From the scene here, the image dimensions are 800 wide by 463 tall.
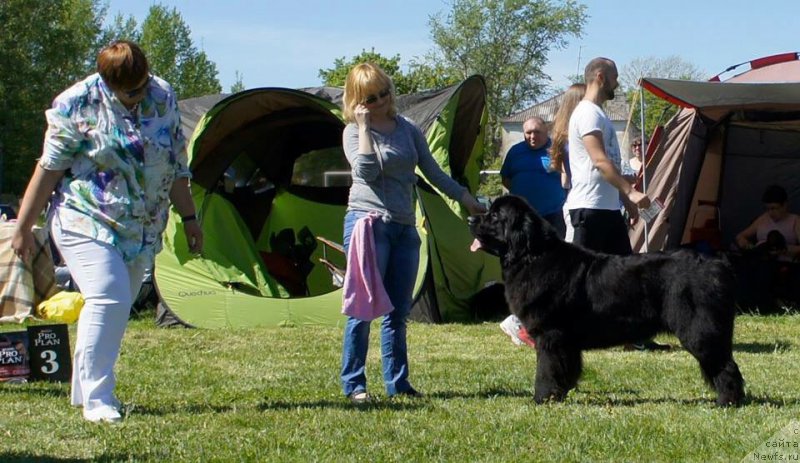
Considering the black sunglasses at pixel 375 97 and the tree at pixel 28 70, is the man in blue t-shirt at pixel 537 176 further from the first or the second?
the tree at pixel 28 70

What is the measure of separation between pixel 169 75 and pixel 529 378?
5239cm

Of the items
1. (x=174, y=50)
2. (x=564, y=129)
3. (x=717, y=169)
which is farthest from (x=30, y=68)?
(x=564, y=129)

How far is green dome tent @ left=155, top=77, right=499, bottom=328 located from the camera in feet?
28.0

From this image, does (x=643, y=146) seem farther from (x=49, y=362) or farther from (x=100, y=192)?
(x=100, y=192)

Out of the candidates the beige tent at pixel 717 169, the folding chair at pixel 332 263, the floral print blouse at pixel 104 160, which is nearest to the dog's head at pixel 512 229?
the floral print blouse at pixel 104 160

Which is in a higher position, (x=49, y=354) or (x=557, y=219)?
(x=557, y=219)

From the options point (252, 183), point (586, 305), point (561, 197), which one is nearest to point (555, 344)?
point (586, 305)

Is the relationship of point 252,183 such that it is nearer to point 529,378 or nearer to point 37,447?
point 529,378

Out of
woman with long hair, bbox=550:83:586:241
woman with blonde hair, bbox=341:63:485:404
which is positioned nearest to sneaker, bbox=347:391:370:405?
woman with blonde hair, bbox=341:63:485:404

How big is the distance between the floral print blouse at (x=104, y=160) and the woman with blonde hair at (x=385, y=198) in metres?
0.88

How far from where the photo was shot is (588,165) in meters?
5.46

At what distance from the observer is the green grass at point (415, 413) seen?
12.1 feet

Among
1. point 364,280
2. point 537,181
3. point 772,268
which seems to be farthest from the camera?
point 772,268

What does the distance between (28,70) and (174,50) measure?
20.0 meters
